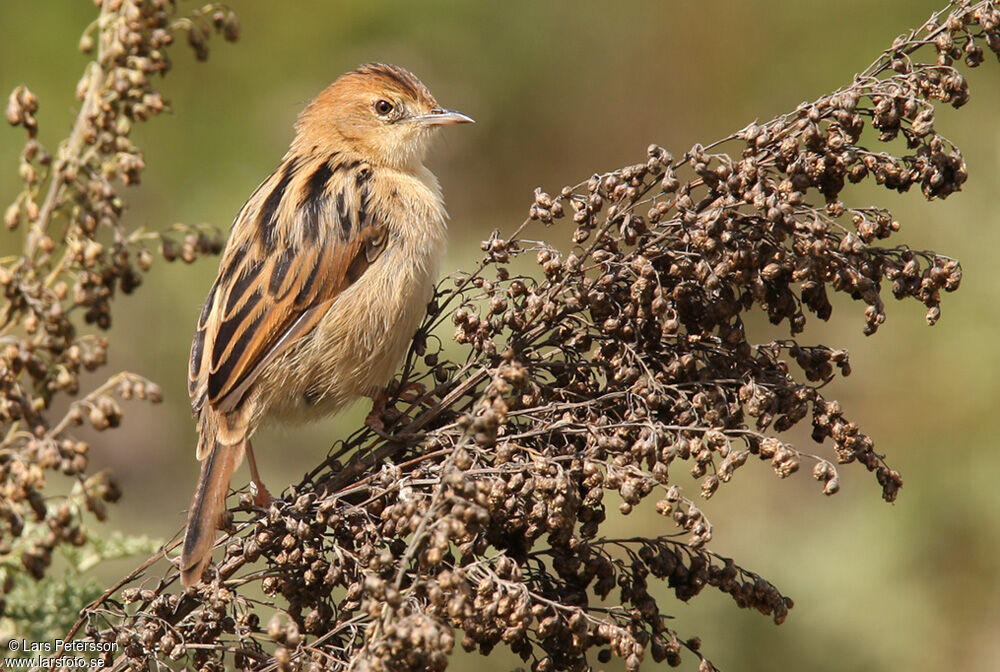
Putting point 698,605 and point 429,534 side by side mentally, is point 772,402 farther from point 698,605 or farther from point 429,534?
point 698,605

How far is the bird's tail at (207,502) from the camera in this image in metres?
3.37

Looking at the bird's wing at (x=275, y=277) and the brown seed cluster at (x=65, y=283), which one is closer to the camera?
the brown seed cluster at (x=65, y=283)

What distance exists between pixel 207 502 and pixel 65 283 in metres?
0.97

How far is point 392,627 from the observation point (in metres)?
2.67

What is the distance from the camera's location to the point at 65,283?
13.2ft

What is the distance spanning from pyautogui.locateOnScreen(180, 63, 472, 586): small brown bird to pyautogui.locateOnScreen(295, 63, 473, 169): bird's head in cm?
53

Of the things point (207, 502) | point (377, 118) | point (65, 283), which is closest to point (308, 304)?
point (65, 283)

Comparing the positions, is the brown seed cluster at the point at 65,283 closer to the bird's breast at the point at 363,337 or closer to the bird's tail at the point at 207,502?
the bird's tail at the point at 207,502

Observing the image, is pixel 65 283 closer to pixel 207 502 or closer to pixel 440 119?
pixel 207 502

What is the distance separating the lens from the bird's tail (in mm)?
3369

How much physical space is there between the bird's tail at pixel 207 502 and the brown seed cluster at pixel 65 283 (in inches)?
11.5

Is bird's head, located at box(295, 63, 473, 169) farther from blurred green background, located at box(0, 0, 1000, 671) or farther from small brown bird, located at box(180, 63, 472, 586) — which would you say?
blurred green background, located at box(0, 0, 1000, 671)

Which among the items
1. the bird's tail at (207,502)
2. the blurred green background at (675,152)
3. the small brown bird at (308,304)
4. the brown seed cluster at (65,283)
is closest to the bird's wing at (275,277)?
the small brown bird at (308,304)

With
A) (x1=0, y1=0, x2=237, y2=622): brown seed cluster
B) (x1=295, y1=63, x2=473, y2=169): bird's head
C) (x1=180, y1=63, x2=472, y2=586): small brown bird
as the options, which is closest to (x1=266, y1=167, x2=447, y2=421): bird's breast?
(x1=180, y1=63, x2=472, y2=586): small brown bird
